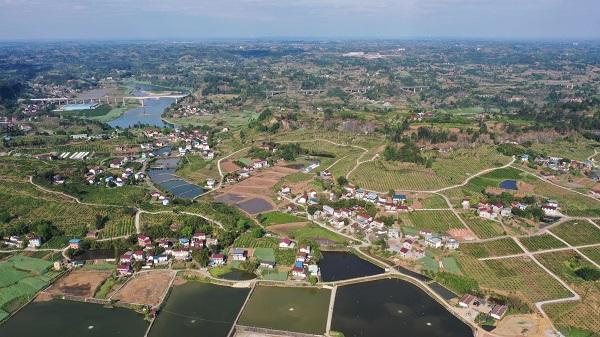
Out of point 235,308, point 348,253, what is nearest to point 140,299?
point 235,308

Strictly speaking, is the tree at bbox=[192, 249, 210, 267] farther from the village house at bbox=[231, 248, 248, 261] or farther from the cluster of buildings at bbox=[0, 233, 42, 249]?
the cluster of buildings at bbox=[0, 233, 42, 249]

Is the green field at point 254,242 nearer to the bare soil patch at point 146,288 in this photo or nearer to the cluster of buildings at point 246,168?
the bare soil patch at point 146,288

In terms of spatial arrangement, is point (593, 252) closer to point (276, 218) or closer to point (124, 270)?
point (276, 218)

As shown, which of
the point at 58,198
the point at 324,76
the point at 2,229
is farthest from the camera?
Answer: the point at 324,76

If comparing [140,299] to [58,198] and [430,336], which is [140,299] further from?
[58,198]

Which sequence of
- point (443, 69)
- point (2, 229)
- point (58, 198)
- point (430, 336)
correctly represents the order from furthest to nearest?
point (443, 69) < point (58, 198) < point (2, 229) < point (430, 336)
